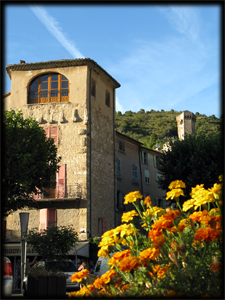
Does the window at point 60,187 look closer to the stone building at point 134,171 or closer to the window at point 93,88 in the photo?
the stone building at point 134,171

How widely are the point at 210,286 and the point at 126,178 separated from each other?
28788mm

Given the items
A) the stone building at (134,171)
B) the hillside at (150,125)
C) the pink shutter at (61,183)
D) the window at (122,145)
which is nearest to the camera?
the pink shutter at (61,183)

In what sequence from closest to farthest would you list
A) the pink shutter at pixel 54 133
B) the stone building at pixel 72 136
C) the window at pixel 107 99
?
the stone building at pixel 72 136
the pink shutter at pixel 54 133
the window at pixel 107 99

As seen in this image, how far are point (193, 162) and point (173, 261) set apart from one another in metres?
22.8

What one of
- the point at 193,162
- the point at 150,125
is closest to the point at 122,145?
the point at 193,162

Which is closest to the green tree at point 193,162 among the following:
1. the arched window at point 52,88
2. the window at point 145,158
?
the window at point 145,158

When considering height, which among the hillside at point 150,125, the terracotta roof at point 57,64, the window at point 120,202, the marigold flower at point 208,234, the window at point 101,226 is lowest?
the window at point 101,226

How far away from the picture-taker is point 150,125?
87500 millimetres

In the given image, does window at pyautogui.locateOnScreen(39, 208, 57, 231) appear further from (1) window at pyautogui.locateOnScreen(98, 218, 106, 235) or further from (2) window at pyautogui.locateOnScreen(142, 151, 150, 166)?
(2) window at pyautogui.locateOnScreen(142, 151, 150, 166)

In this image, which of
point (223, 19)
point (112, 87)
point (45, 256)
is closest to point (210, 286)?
point (223, 19)

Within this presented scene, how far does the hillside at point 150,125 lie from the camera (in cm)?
7744

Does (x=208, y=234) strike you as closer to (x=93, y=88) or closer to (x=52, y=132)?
(x=52, y=132)

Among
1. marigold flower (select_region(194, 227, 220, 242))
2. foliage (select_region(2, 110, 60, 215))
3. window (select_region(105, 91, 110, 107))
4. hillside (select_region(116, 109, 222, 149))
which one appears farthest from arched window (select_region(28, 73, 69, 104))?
hillside (select_region(116, 109, 222, 149))

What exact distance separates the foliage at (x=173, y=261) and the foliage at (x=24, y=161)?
13515 mm
